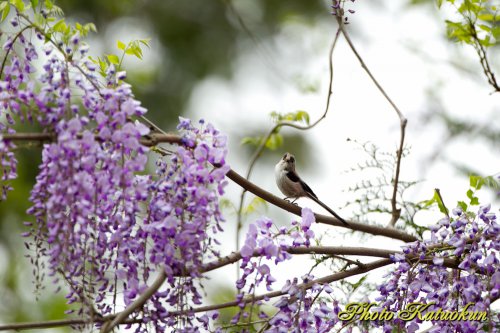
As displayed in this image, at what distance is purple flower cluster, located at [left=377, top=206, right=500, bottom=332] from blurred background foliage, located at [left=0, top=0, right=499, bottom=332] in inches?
302

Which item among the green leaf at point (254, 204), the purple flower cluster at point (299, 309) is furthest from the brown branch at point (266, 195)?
the green leaf at point (254, 204)

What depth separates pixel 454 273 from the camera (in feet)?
11.8

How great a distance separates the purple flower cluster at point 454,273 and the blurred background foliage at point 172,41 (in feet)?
25.2

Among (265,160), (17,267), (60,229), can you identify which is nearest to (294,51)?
(265,160)

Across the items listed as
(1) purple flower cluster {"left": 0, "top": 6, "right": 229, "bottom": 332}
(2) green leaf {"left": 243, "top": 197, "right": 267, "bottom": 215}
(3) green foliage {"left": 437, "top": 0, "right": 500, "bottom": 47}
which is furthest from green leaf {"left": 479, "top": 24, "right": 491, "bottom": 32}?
Answer: (1) purple flower cluster {"left": 0, "top": 6, "right": 229, "bottom": 332}

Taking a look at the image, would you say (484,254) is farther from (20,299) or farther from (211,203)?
(20,299)

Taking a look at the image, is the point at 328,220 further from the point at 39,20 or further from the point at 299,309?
the point at 39,20

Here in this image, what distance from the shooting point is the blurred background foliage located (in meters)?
10.9

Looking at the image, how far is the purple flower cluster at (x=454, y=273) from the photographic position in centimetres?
338

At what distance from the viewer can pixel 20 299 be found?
10008mm

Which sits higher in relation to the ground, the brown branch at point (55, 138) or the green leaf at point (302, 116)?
the green leaf at point (302, 116)

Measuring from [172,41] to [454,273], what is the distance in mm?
10117

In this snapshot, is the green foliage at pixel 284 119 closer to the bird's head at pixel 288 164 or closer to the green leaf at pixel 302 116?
the green leaf at pixel 302 116

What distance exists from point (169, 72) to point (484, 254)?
10007 mm
